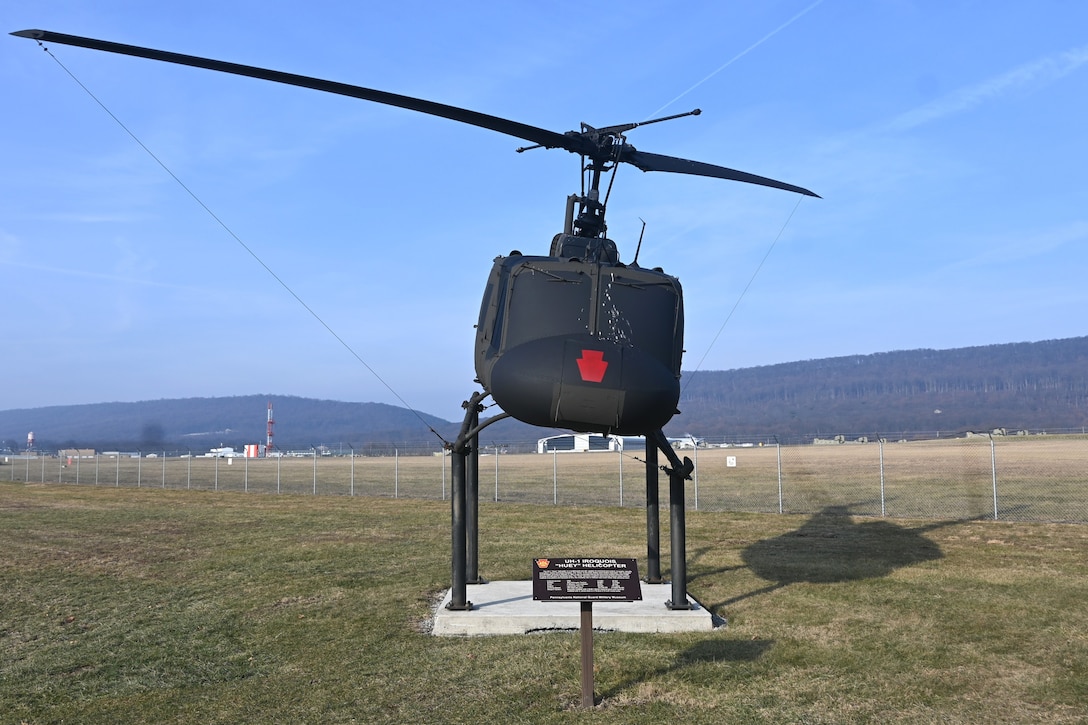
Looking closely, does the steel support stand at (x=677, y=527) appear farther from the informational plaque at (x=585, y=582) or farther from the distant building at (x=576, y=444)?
the distant building at (x=576, y=444)

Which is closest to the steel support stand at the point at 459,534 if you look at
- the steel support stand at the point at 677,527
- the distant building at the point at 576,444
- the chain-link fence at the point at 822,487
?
the steel support stand at the point at 677,527

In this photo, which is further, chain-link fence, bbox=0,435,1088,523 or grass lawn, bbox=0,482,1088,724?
chain-link fence, bbox=0,435,1088,523

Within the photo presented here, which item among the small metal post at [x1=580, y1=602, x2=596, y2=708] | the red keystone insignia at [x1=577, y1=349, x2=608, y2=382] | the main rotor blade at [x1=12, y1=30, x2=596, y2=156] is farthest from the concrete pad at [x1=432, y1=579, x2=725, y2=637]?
the main rotor blade at [x1=12, y1=30, x2=596, y2=156]

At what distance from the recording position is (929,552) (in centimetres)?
1703

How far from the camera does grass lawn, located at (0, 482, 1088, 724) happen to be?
796 cm

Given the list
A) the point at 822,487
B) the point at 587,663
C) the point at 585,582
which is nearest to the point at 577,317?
the point at 585,582

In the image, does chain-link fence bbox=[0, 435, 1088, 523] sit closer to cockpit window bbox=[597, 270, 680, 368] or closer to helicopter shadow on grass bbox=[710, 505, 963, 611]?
helicopter shadow on grass bbox=[710, 505, 963, 611]

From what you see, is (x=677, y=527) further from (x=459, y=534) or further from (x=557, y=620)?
(x=459, y=534)

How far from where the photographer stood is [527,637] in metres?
10.4

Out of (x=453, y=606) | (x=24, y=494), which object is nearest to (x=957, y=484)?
(x=453, y=606)

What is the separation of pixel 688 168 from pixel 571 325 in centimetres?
363

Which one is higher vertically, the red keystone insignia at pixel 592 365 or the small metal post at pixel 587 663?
the red keystone insignia at pixel 592 365

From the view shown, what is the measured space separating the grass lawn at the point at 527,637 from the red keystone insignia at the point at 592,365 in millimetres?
3017

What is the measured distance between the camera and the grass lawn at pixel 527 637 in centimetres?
796
